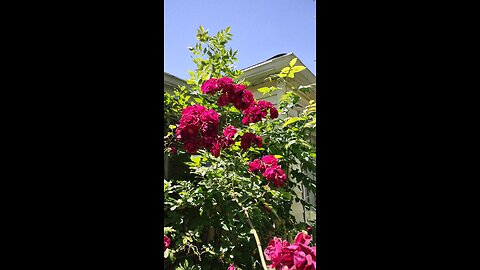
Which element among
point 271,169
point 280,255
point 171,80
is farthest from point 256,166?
point 171,80

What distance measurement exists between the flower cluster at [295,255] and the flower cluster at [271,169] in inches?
33.9

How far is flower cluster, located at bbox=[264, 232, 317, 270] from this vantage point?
0.66 metres

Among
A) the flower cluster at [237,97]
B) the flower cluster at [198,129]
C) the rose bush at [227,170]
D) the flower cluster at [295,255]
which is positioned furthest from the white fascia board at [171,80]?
the flower cluster at [295,255]

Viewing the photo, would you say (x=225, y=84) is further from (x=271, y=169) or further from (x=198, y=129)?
(x=271, y=169)

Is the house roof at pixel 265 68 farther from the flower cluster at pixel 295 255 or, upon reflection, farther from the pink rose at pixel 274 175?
the flower cluster at pixel 295 255

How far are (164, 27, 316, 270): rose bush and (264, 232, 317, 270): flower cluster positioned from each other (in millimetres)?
723

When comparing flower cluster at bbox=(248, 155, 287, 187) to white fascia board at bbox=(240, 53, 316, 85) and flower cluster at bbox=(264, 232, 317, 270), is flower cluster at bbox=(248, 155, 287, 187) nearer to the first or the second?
flower cluster at bbox=(264, 232, 317, 270)

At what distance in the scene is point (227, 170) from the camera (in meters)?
1.70
